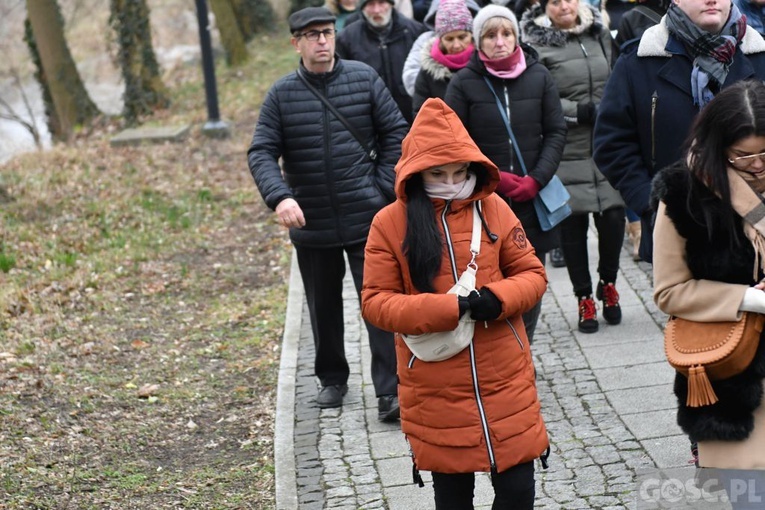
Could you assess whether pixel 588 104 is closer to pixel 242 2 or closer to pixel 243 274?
pixel 243 274

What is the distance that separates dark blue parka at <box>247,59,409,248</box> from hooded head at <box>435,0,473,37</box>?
107cm

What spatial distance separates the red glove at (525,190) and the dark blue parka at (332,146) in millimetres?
676

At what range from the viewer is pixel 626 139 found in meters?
5.27

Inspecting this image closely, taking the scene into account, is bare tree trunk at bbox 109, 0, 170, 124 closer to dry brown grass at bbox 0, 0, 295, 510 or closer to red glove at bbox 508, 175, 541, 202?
dry brown grass at bbox 0, 0, 295, 510

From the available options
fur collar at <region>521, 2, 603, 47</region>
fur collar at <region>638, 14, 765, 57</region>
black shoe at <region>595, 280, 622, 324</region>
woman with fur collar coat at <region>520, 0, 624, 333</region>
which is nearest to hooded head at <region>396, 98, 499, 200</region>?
fur collar at <region>638, 14, 765, 57</region>

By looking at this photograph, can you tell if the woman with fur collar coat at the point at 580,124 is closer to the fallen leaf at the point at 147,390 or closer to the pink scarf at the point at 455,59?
the pink scarf at the point at 455,59

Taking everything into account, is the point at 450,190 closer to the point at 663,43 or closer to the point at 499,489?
the point at 499,489

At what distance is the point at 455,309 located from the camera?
401cm

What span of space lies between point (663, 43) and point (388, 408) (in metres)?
2.53

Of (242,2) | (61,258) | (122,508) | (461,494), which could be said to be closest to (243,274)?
(61,258)

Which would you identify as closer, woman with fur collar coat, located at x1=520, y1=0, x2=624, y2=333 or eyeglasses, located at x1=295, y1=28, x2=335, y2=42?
eyeglasses, located at x1=295, y1=28, x2=335, y2=42

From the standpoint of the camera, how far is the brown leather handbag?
376 centimetres

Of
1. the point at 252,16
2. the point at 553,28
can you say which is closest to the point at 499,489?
the point at 553,28

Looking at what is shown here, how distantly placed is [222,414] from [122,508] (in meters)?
1.45
